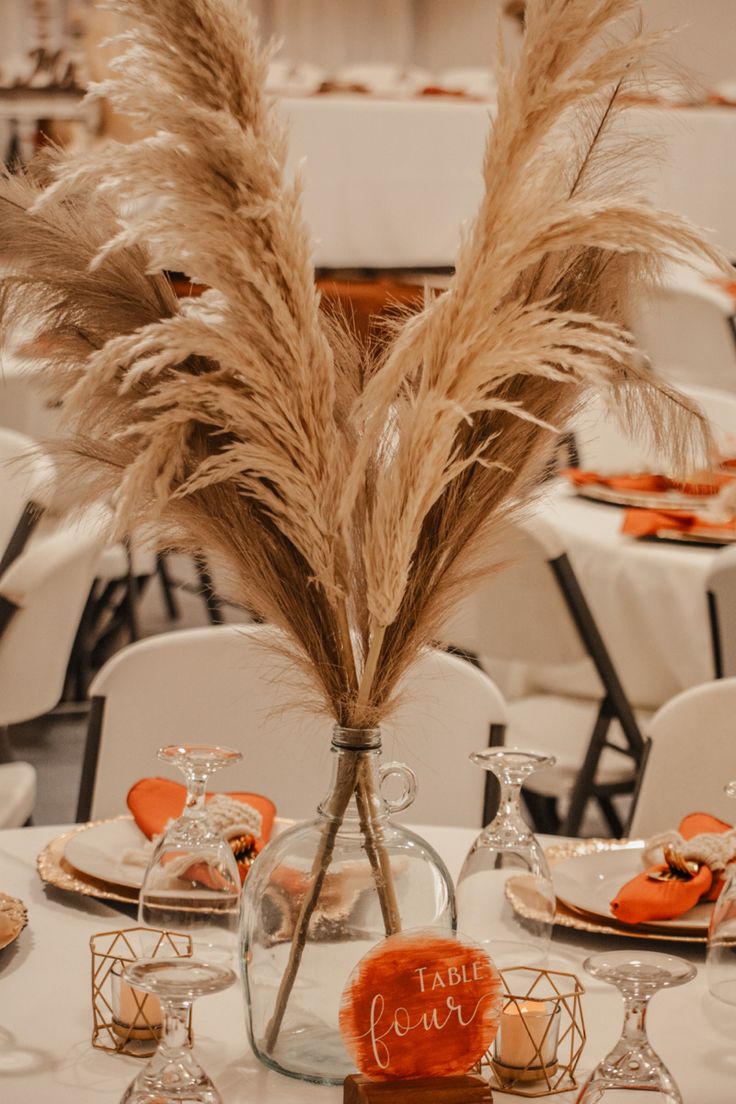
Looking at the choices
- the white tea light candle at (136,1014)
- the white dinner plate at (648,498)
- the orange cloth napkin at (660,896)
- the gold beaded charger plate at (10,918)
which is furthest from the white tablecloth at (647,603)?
the white tea light candle at (136,1014)

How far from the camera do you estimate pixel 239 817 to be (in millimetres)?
1355

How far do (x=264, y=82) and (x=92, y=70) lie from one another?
4.09 metres

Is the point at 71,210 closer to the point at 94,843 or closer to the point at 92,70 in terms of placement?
the point at 94,843

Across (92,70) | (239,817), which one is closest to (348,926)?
(239,817)

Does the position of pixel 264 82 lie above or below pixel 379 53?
below

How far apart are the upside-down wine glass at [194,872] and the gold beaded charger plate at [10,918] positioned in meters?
0.16

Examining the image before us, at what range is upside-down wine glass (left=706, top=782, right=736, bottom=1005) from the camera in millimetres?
1148

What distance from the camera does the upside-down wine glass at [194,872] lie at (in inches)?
42.9

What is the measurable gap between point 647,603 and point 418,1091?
1.96 meters

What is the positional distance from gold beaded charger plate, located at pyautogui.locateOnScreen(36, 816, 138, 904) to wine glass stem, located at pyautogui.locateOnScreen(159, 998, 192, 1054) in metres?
0.54

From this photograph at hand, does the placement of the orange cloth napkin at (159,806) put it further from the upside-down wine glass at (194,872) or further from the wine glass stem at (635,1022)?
the wine glass stem at (635,1022)

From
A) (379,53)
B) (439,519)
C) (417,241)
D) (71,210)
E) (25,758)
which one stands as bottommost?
(25,758)

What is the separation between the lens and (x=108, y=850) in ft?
4.64

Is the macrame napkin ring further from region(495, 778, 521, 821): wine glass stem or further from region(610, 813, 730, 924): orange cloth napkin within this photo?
region(495, 778, 521, 821): wine glass stem
